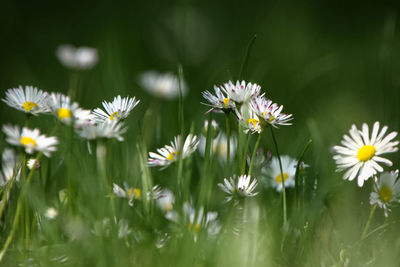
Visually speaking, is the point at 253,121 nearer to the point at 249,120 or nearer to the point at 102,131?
the point at 249,120

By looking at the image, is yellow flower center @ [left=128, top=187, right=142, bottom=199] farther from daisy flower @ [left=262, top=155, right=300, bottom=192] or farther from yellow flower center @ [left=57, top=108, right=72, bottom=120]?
daisy flower @ [left=262, top=155, right=300, bottom=192]

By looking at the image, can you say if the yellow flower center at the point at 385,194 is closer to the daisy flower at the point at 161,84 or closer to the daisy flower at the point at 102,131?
the daisy flower at the point at 102,131

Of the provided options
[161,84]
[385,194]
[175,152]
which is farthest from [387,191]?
[161,84]

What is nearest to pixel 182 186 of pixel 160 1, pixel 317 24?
pixel 317 24

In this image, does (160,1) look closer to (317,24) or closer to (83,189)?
(317,24)

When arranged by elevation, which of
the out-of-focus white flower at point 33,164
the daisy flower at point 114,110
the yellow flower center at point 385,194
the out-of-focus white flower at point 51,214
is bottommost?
the out-of-focus white flower at point 51,214

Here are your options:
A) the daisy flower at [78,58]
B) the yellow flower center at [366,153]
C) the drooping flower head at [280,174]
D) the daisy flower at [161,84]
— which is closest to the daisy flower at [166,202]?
the drooping flower head at [280,174]

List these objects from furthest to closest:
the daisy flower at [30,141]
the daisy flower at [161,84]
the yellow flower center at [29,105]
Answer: the daisy flower at [161,84]
the yellow flower center at [29,105]
the daisy flower at [30,141]
